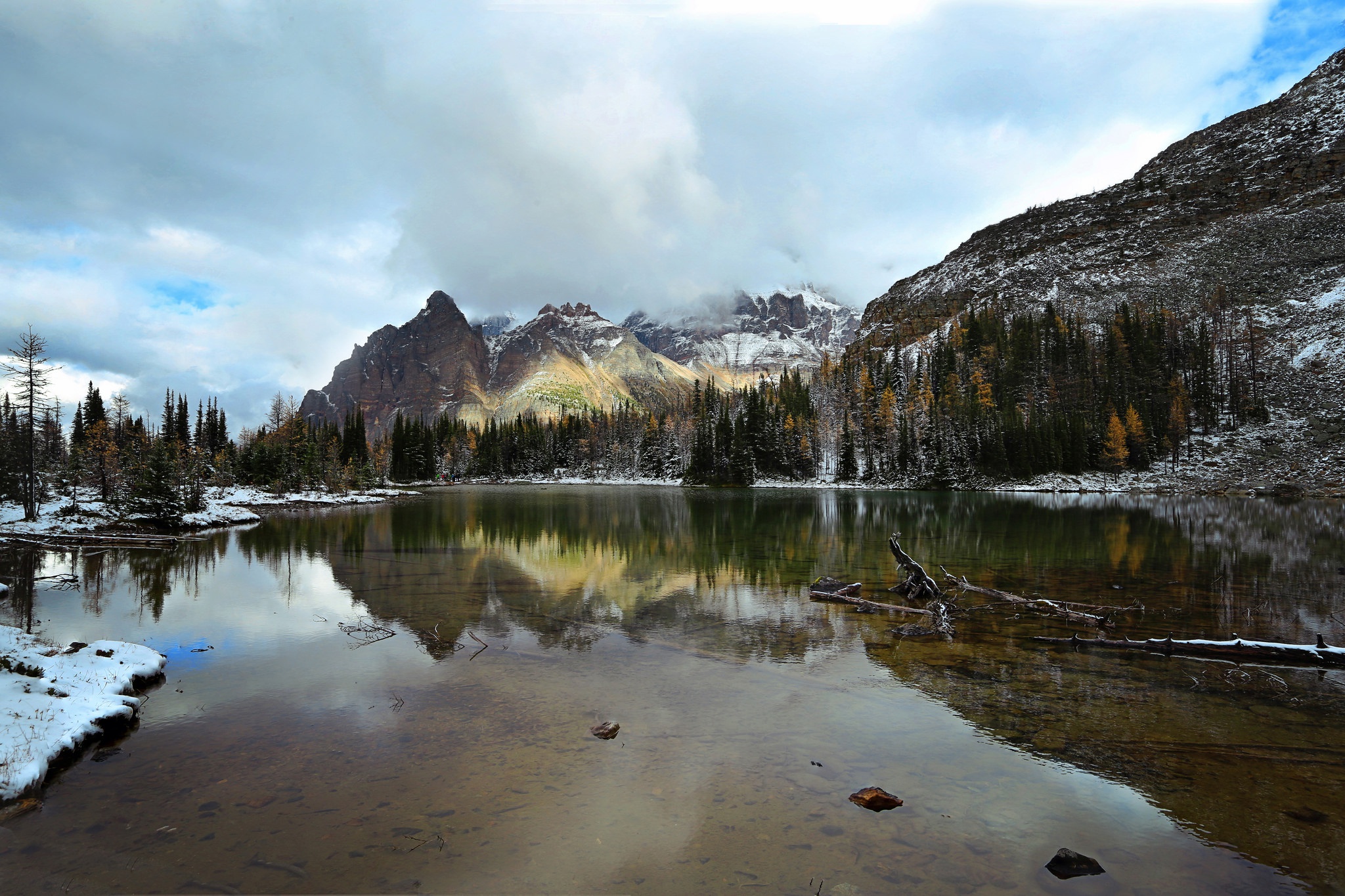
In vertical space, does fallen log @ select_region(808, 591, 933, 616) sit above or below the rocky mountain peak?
below

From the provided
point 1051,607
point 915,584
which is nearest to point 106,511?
point 915,584

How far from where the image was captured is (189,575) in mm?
27828

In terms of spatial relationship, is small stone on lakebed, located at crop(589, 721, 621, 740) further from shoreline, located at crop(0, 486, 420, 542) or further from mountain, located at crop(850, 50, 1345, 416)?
mountain, located at crop(850, 50, 1345, 416)

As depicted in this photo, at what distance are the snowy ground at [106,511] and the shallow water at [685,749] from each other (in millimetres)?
26309

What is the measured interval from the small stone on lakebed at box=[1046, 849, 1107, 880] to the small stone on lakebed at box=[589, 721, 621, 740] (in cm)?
690

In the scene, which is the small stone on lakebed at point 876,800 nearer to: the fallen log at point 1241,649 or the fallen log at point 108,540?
the fallen log at point 1241,649

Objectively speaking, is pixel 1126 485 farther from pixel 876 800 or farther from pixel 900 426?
pixel 876 800

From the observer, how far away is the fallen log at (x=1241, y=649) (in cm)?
1347

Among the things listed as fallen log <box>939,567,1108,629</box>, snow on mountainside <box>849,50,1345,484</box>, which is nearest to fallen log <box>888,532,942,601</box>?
fallen log <box>939,567,1108,629</box>

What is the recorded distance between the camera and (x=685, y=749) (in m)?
10.3

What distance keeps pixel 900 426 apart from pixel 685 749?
116 metres

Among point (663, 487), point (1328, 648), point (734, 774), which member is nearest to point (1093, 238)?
point (663, 487)

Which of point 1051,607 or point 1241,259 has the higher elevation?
point 1241,259

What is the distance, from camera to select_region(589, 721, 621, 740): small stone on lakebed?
1085cm
